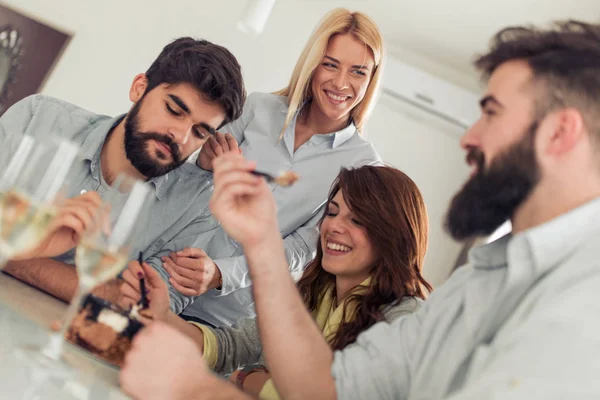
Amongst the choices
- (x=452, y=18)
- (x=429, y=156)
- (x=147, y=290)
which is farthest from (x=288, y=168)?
(x=429, y=156)

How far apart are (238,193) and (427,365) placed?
35 centimetres

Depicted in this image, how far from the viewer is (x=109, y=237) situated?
0.73 meters

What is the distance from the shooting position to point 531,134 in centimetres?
79

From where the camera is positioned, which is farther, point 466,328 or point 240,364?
point 240,364

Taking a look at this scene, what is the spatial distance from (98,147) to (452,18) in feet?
8.05

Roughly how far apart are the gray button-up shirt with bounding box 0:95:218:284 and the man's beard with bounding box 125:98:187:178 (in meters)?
0.06

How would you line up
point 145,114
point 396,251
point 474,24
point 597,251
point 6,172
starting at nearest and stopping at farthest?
1. point 597,251
2. point 6,172
3. point 396,251
4. point 145,114
5. point 474,24

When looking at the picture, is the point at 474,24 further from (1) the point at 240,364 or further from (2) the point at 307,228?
(1) the point at 240,364

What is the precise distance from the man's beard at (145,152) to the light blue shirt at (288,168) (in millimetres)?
339

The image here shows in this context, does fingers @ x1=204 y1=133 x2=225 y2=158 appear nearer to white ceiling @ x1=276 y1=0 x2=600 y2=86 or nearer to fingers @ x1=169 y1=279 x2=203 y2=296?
fingers @ x1=169 y1=279 x2=203 y2=296

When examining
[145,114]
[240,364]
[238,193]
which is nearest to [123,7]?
[145,114]

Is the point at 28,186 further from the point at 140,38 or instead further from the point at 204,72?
the point at 140,38

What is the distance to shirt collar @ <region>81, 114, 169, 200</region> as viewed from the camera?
1.47m

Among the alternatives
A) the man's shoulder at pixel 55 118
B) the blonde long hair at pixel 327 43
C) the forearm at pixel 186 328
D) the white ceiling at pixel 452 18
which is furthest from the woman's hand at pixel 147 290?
the white ceiling at pixel 452 18
